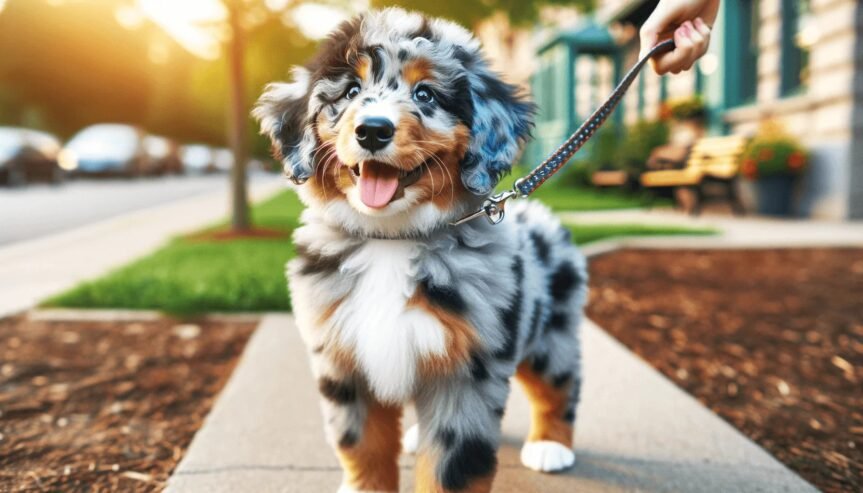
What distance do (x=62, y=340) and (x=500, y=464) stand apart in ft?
10.9

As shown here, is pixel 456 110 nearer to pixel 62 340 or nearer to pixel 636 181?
pixel 62 340

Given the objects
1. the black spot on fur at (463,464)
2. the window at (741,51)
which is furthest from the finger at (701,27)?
the window at (741,51)

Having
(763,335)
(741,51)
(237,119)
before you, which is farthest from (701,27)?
(741,51)

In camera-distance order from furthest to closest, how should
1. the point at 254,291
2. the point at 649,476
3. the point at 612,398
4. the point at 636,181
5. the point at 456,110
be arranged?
the point at 636,181 → the point at 254,291 → the point at 612,398 → the point at 649,476 → the point at 456,110

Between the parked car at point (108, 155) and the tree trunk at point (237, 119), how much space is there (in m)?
18.6

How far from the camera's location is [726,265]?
24.4ft

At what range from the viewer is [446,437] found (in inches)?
91.0

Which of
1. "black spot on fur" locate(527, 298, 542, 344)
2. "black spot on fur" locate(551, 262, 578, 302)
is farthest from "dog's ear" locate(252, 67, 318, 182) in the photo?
"black spot on fur" locate(551, 262, 578, 302)

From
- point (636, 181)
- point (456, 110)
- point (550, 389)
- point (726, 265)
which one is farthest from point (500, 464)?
point (636, 181)

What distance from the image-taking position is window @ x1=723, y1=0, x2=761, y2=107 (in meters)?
13.6

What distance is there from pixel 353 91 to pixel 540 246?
1.02 meters

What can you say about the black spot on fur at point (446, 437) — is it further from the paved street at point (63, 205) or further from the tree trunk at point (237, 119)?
the paved street at point (63, 205)

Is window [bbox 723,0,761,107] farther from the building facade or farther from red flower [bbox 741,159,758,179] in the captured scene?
red flower [bbox 741,159,758,179]

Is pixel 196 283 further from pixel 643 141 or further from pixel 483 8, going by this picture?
pixel 643 141
